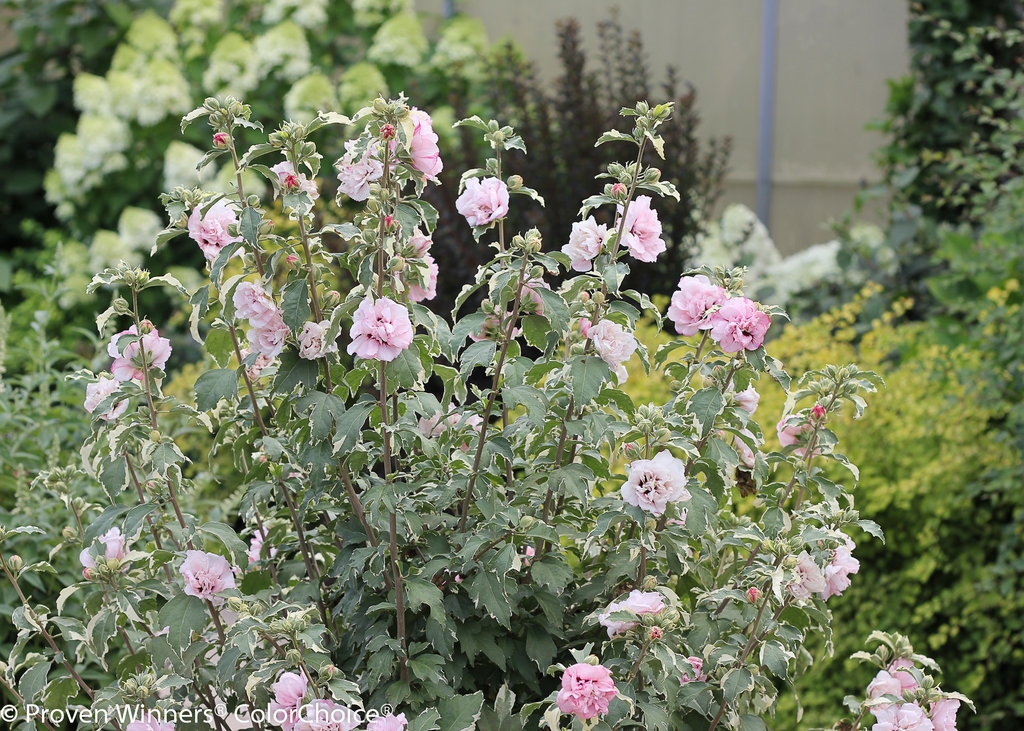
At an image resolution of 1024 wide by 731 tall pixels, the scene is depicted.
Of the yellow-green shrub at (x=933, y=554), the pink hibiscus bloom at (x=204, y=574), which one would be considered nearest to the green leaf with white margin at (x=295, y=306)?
the pink hibiscus bloom at (x=204, y=574)

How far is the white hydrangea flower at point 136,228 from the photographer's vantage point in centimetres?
494

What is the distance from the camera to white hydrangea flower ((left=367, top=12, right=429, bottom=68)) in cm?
545

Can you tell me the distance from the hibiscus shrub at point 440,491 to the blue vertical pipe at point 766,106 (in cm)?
407

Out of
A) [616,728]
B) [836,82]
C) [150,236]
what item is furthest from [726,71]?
[616,728]

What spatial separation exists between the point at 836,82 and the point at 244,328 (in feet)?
14.4

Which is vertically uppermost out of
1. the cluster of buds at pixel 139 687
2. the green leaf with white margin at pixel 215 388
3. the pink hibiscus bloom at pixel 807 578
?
the green leaf with white margin at pixel 215 388

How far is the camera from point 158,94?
515cm

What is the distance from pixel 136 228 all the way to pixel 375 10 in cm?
181

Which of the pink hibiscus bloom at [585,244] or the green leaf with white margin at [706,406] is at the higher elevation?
the pink hibiscus bloom at [585,244]

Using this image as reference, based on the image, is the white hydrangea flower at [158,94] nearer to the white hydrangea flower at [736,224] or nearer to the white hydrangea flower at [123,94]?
the white hydrangea flower at [123,94]

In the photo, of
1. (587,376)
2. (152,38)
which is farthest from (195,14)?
(587,376)

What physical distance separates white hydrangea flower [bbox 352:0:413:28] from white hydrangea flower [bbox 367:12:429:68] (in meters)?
0.18

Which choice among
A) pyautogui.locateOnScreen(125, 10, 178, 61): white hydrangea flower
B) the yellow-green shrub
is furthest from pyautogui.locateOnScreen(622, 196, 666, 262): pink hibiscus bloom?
pyautogui.locateOnScreen(125, 10, 178, 61): white hydrangea flower

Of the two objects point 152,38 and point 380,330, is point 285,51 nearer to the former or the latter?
point 152,38
